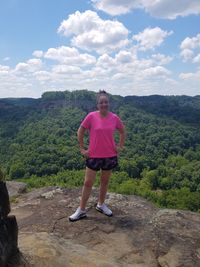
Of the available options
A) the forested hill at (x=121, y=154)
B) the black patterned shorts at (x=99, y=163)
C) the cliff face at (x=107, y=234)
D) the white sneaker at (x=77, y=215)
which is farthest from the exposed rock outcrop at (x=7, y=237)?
the forested hill at (x=121, y=154)

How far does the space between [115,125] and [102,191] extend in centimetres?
147

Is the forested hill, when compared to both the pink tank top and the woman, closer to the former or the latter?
the woman

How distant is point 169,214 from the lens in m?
8.11

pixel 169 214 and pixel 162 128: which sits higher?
pixel 169 214

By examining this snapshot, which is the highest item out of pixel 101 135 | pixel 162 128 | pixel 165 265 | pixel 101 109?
pixel 101 109

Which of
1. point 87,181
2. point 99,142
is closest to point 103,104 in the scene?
point 99,142

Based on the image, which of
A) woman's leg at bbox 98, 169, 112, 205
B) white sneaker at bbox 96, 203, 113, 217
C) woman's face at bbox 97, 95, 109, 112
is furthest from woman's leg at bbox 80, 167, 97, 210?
woman's face at bbox 97, 95, 109, 112

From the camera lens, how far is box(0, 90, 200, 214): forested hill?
6400cm

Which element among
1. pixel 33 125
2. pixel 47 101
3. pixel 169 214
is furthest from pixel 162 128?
pixel 169 214

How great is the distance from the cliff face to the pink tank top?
4.69 feet

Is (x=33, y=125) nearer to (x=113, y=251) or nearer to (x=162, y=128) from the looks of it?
(x=162, y=128)

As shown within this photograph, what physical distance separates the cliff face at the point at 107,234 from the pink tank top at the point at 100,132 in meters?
1.43

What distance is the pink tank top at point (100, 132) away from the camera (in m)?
7.36

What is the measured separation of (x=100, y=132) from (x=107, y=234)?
1.95 m
